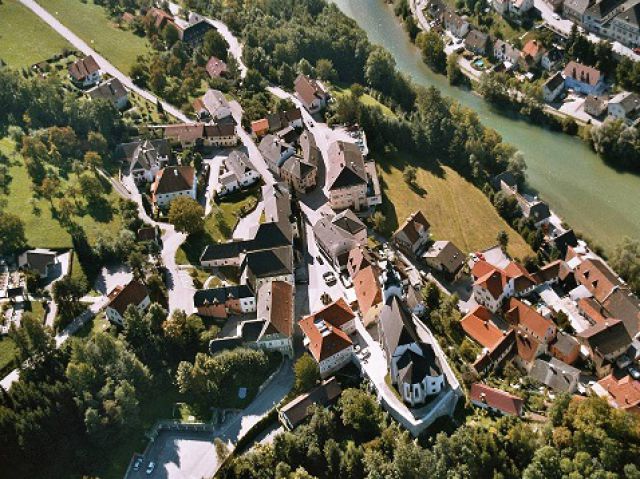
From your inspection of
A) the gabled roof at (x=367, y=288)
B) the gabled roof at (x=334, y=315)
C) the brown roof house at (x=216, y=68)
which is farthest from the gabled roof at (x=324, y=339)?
the brown roof house at (x=216, y=68)

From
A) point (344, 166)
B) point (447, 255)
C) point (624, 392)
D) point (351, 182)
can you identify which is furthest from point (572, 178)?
point (624, 392)

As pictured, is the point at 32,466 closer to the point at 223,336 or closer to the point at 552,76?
the point at 223,336

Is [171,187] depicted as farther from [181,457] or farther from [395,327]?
[395,327]

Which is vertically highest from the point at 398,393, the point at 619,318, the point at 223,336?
the point at 619,318

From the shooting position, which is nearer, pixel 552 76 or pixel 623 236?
pixel 623 236

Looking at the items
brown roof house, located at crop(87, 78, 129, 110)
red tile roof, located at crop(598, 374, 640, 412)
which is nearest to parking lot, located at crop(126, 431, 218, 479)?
red tile roof, located at crop(598, 374, 640, 412)

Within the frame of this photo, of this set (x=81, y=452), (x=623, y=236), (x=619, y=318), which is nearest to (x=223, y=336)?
(x=81, y=452)
